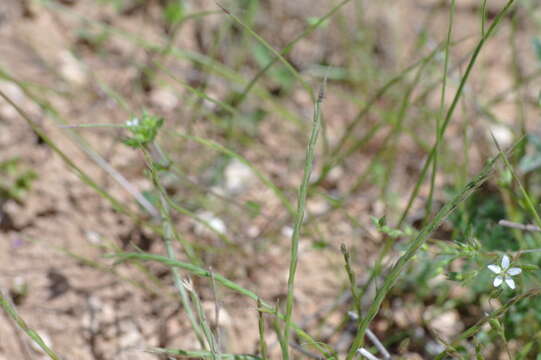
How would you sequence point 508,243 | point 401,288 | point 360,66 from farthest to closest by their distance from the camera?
1. point 360,66
2. point 401,288
3. point 508,243

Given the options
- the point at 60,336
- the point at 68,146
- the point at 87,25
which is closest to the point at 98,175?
the point at 68,146

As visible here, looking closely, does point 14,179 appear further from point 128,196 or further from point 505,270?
point 505,270

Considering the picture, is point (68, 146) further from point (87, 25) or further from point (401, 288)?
point (401, 288)

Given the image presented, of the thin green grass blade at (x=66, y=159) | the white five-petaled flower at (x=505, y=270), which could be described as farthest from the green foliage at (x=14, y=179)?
the white five-petaled flower at (x=505, y=270)

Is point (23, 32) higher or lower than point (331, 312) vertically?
higher

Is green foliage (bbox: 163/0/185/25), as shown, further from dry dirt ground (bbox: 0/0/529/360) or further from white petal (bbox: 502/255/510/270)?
white petal (bbox: 502/255/510/270)

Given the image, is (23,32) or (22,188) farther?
(23,32)

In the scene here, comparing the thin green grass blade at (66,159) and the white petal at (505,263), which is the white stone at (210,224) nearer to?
the thin green grass blade at (66,159)

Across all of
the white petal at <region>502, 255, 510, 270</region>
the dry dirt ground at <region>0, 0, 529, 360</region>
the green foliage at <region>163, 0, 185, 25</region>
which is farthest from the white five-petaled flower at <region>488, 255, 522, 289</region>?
the green foliage at <region>163, 0, 185, 25</region>
